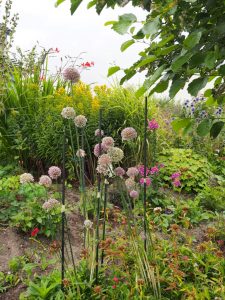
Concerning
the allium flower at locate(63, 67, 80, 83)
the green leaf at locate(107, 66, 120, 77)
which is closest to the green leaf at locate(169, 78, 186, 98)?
the green leaf at locate(107, 66, 120, 77)

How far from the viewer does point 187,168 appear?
534 cm

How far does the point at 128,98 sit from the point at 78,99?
0.68 m

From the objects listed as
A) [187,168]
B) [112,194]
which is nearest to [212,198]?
[187,168]

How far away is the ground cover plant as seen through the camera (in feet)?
8.46

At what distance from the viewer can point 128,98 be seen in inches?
229

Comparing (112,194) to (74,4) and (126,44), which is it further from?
(74,4)

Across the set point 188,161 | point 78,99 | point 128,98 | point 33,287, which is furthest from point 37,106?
point 33,287

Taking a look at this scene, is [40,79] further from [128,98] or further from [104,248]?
[104,248]

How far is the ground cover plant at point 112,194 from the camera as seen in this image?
2580 mm

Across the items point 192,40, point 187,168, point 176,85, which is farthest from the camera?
point 187,168

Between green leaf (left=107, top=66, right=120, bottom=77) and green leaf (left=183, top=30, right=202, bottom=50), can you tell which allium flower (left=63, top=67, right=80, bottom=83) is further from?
green leaf (left=183, top=30, right=202, bottom=50)

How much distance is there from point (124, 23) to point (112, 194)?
3604 millimetres

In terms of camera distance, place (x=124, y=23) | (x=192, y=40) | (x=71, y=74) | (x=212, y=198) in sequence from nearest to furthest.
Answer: (x=192, y=40) < (x=124, y=23) < (x=71, y=74) < (x=212, y=198)

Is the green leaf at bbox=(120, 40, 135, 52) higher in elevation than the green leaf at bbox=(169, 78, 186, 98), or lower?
higher
